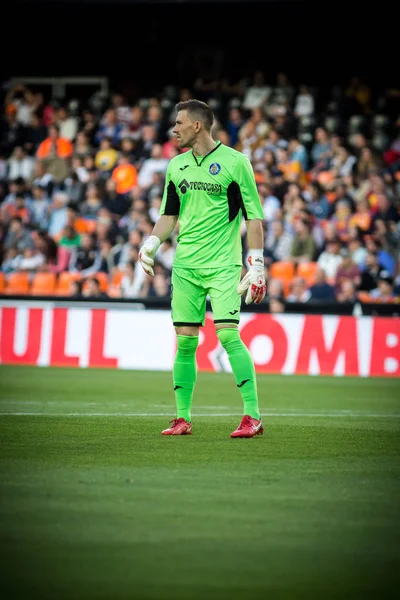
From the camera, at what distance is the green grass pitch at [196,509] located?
4266 millimetres

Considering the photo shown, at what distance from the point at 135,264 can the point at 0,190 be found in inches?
200

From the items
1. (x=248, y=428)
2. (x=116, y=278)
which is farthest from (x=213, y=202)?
(x=116, y=278)

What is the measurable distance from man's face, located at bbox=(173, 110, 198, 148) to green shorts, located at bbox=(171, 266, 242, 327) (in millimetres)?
948

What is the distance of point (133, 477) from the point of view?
21.1ft

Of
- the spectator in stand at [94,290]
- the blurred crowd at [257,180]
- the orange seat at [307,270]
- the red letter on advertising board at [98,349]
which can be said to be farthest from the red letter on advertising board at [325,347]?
the spectator in stand at [94,290]

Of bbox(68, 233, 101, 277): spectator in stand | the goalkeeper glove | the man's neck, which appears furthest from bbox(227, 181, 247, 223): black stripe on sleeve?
bbox(68, 233, 101, 277): spectator in stand

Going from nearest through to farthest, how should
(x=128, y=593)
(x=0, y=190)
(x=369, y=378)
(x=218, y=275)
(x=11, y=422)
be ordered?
(x=128, y=593) < (x=218, y=275) < (x=11, y=422) < (x=369, y=378) < (x=0, y=190)

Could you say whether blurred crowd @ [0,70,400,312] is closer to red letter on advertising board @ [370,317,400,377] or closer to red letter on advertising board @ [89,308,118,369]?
red letter on advertising board @ [370,317,400,377]

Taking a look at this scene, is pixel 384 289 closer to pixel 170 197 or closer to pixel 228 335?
pixel 170 197

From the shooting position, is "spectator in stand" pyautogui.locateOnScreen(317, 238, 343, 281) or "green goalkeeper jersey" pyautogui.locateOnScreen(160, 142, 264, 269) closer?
"green goalkeeper jersey" pyautogui.locateOnScreen(160, 142, 264, 269)

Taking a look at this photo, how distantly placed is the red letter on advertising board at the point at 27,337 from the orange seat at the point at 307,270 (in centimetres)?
447

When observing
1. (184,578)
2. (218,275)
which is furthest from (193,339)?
(184,578)

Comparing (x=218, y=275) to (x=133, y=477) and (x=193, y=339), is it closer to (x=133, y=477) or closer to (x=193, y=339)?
(x=193, y=339)

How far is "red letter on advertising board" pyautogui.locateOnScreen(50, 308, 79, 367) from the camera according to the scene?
18625 millimetres
